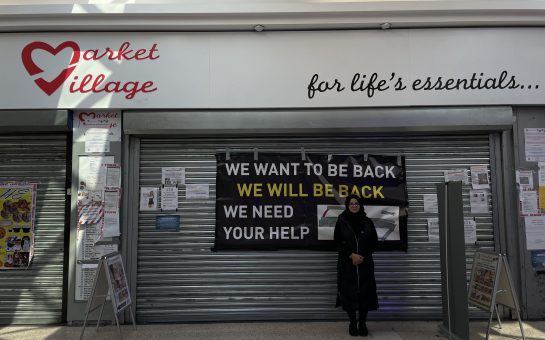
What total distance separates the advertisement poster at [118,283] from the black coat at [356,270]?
263 centimetres

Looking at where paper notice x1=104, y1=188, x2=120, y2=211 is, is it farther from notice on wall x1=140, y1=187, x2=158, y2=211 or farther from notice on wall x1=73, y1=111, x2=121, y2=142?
notice on wall x1=73, y1=111, x2=121, y2=142

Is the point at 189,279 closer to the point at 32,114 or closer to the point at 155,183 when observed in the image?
the point at 155,183

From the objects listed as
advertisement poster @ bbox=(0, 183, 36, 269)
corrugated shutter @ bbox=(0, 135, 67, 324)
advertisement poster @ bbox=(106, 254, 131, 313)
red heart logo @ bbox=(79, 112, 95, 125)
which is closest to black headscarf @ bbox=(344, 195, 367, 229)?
advertisement poster @ bbox=(106, 254, 131, 313)

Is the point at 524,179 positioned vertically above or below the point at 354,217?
above

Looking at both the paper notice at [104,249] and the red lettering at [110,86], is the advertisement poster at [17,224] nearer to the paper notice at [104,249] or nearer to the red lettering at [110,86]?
the paper notice at [104,249]

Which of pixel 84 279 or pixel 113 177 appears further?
pixel 113 177

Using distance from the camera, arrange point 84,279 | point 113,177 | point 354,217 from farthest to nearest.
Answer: point 113,177 → point 84,279 → point 354,217

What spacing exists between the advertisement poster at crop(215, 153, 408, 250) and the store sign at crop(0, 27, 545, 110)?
0.83 metres

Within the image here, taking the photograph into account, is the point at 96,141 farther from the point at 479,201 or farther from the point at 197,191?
the point at 479,201

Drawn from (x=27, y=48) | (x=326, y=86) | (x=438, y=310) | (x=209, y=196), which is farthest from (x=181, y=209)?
(x=438, y=310)

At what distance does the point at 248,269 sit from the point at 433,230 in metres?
2.64

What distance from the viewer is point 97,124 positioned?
20.3 feet

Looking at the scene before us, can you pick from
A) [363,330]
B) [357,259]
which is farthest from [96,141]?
[363,330]

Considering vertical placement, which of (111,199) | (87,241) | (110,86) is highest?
(110,86)
